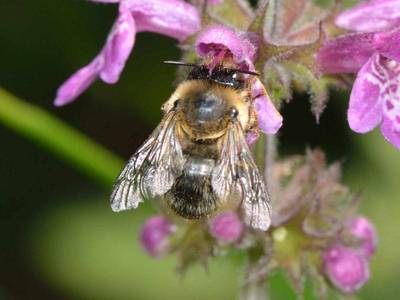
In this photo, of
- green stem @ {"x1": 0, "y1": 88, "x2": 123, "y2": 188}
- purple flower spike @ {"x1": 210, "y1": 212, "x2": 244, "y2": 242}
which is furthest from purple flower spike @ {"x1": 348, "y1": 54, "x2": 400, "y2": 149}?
green stem @ {"x1": 0, "y1": 88, "x2": 123, "y2": 188}

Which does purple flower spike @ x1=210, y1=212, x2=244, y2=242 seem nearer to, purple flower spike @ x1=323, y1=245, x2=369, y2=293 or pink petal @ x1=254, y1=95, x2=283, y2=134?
purple flower spike @ x1=323, y1=245, x2=369, y2=293

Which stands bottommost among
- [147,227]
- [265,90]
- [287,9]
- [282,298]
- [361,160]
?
[282,298]

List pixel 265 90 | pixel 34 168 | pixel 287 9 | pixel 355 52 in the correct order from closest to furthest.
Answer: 1. pixel 265 90
2. pixel 355 52
3. pixel 287 9
4. pixel 34 168

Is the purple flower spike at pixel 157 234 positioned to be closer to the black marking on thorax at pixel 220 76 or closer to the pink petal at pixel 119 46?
the pink petal at pixel 119 46

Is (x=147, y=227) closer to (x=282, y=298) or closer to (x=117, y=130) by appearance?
(x=282, y=298)

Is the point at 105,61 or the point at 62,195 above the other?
the point at 105,61

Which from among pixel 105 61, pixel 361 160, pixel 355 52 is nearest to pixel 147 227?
pixel 105 61

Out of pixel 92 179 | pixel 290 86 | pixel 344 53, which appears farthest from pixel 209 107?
pixel 92 179
